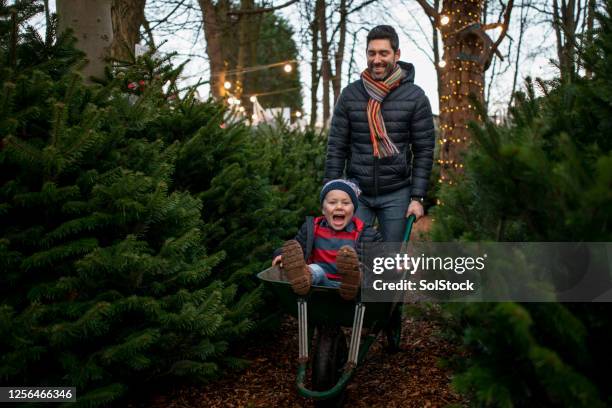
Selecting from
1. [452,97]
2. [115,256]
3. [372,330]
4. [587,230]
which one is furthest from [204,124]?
[452,97]

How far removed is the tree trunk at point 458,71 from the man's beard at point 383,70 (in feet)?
14.7

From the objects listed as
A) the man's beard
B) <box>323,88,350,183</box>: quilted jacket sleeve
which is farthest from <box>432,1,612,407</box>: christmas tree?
<box>323,88,350,183</box>: quilted jacket sleeve

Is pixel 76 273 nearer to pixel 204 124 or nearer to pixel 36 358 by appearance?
pixel 36 358

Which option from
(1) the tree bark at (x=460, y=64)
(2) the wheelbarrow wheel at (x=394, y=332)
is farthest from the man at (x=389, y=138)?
(1) the tree bark at (x=460, y=64)

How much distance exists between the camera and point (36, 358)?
2504 millimetres

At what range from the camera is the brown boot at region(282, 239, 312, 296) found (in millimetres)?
2824

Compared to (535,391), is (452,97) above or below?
above

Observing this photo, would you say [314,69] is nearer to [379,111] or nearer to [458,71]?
[458,71]

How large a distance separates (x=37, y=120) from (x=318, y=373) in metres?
2.10

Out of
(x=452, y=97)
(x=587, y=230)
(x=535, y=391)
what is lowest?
(x=535, y=391)

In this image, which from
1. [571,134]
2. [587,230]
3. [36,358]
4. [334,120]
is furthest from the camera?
[334,120]

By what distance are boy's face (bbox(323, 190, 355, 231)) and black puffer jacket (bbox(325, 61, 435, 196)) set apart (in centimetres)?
52

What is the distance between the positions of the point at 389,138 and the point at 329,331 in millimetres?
1558

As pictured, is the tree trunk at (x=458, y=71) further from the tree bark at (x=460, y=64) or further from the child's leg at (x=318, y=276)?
the child's leg at (x=318, y=276)
